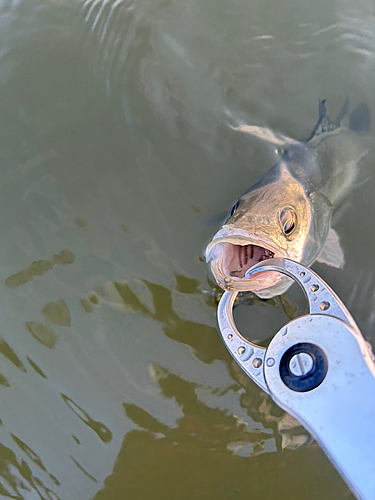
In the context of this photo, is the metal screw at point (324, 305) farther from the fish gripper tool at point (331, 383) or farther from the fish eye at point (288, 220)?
the fish eye at point (288, 220)

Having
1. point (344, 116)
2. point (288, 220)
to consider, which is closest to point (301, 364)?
point (288, 220)

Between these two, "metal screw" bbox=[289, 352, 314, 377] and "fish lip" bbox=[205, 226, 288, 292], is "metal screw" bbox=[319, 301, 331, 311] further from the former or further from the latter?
"fish lip" bbox=[205, 226, 288, 292]

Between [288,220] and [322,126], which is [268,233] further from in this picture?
[322,126]

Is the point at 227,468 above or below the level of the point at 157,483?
below

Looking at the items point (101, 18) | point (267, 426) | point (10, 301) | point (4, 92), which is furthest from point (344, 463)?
point (101, 18)

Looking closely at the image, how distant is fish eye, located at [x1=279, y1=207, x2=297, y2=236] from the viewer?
8.29ft

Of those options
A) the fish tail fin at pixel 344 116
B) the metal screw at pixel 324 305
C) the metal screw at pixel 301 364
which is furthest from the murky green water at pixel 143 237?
the metal screw at pixel 301 364

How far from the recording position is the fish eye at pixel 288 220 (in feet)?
8.29

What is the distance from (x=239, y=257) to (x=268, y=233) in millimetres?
233

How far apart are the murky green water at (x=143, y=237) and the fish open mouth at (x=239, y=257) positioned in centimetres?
59

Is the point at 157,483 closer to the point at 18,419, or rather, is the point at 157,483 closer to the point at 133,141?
the point at 18,419

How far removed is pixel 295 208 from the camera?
2736mm

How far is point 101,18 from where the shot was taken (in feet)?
11.6

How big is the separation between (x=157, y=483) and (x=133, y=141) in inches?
106
